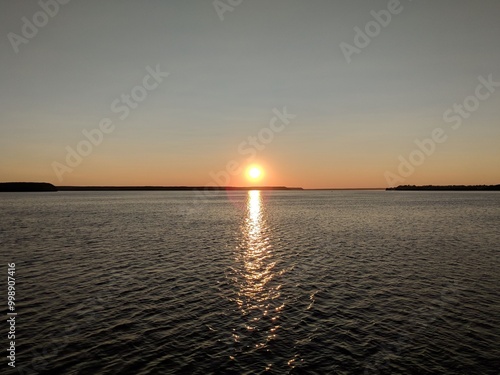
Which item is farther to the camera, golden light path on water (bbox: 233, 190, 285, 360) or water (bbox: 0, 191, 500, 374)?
golden light path on water (bbox: 233, 190, 285, 360)

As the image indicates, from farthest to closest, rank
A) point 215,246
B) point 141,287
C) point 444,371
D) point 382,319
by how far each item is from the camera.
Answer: point 215,246 → point 141,287 → point 382,319 → point 444,371

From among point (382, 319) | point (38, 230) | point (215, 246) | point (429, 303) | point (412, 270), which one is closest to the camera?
point (382, 319)

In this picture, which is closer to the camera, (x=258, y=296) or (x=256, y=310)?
(x=256, y=310)

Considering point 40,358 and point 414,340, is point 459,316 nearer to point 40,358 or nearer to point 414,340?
point 414,340

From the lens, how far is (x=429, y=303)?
25.0 metres

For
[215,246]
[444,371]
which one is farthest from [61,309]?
[215,246]

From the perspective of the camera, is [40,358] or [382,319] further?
[382,319]

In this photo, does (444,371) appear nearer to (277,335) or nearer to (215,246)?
(277,335)

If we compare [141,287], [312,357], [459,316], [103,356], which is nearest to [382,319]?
[459,316]

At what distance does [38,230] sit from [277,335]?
64.4m

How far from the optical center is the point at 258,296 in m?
27.1

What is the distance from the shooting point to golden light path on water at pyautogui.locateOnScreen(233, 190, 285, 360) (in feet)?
65.1

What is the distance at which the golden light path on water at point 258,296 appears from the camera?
19.8 metres

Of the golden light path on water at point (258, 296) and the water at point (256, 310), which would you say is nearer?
the water at point (256, 310)
